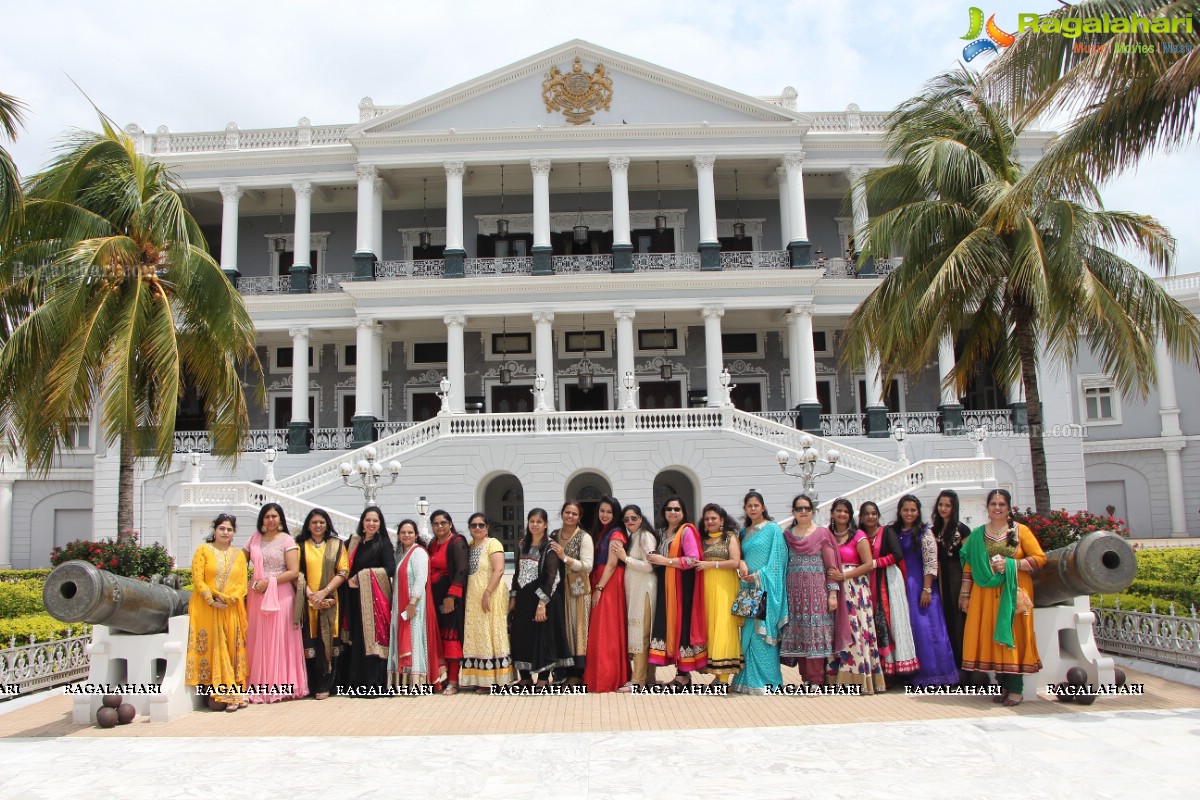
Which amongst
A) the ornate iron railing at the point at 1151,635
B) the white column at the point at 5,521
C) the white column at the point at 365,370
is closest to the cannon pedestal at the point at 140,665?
the ornate iron railing at the point at 1151,635

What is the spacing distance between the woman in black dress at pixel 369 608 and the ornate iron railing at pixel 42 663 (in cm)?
250

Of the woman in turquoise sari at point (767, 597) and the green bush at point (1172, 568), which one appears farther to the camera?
the green bush at point (1172, 568)

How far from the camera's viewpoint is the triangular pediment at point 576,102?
84.3 feet

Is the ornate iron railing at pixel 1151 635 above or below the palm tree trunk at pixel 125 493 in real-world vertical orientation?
below

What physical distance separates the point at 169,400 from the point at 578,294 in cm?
1415

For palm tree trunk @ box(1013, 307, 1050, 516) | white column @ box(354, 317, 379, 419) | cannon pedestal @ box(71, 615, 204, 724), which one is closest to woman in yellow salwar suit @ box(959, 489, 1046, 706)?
palm tree trunk @ box(1013, 307, 1050, 516)

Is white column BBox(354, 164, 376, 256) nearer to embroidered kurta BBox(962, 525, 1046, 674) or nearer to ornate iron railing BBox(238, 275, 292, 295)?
ornate iron railing BBox(238, 275, 292, 295)

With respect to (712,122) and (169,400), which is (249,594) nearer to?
(169,400)

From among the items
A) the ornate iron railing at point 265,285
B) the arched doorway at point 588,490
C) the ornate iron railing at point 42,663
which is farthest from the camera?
the ornate iron railing at point 265,285

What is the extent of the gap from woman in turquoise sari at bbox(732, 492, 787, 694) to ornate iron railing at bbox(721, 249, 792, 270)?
718 inches

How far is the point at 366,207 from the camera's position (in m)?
25.8

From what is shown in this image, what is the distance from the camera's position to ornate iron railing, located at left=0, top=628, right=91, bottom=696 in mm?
8961

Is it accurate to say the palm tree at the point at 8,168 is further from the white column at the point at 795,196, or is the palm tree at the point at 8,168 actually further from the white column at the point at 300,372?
the white column at the point at 795,196

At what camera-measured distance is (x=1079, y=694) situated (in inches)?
292
